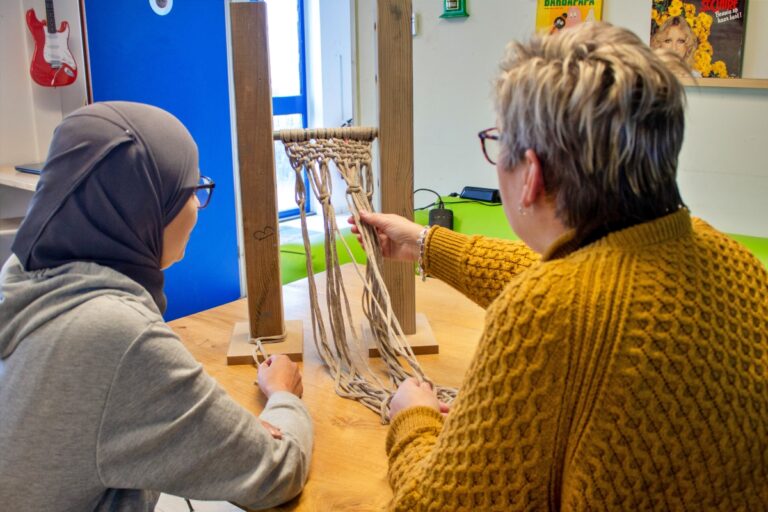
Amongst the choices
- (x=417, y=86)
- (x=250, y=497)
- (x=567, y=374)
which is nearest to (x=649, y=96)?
(x=567, y=374)

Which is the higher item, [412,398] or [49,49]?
[49,49]

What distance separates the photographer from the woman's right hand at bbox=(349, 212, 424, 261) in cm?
149

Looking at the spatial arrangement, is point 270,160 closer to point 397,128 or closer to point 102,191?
point 397,128

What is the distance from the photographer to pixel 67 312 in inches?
37.1

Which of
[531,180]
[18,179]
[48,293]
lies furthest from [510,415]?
[18,179]

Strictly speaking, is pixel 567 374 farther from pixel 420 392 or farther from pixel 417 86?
pixel 417 86

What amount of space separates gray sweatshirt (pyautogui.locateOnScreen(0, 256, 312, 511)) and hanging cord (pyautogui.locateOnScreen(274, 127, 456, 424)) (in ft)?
1.63

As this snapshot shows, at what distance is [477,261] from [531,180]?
52cm

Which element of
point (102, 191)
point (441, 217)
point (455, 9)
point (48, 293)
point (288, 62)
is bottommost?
point (441, 217)

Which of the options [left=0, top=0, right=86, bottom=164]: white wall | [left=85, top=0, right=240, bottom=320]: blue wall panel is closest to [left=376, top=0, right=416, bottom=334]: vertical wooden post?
[left=0, top=0, right=86, bottom=164]: white wall

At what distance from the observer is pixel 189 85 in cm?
341

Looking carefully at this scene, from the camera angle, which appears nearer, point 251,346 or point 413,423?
point 413,423

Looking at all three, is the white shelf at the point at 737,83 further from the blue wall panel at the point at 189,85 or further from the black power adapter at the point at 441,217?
the blue wall panel at the point at 189,85

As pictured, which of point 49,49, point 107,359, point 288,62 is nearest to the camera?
point 107,359
